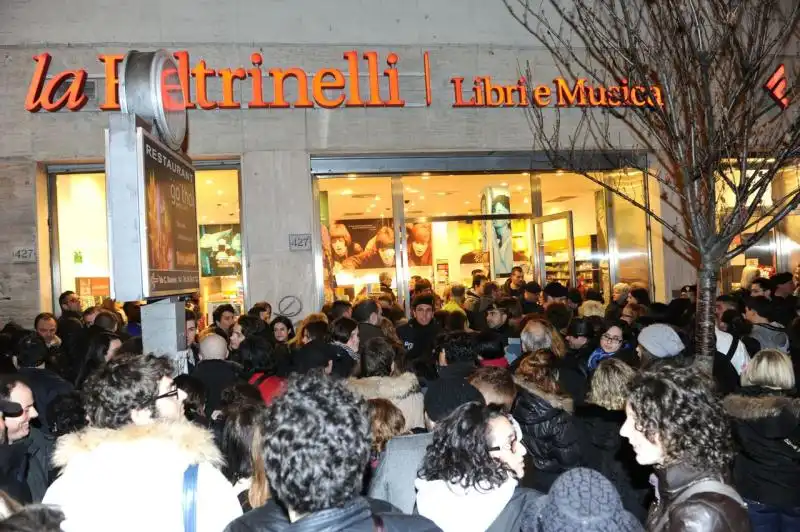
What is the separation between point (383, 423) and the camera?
441 centimetres

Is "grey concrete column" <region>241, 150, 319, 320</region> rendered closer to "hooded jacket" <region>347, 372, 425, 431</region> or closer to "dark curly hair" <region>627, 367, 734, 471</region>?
"hooded jacket" <region>347, 372, 425, 431</region>

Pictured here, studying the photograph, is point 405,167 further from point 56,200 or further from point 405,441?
point 405,441

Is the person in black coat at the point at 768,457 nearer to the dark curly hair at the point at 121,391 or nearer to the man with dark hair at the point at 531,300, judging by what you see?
the dark curly hair at the point at 121,391

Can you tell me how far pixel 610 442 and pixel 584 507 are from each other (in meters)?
3.30

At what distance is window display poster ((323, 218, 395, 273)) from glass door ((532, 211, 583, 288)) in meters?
3.10

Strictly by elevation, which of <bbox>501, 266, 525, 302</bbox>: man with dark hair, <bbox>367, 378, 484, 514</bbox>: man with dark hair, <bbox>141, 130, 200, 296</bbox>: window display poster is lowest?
<bbox>367, 378, 484, 514</bbox>: man with dark hair

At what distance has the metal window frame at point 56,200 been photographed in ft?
42.7

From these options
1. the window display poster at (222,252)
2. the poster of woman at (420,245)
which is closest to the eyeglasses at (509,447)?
the window display poster at (222,252)

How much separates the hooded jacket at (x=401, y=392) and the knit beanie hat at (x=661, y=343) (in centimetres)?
190

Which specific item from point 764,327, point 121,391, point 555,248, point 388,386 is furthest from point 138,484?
point 555,248

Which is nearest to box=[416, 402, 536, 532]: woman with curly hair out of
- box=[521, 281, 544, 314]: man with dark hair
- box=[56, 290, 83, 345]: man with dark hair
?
box=[56, 290, 83, 345]: man with dark hair

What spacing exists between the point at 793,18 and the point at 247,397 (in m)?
5.01

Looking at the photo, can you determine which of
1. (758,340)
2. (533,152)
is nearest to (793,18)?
(758,340)

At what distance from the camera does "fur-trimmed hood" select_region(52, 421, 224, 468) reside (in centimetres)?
296
